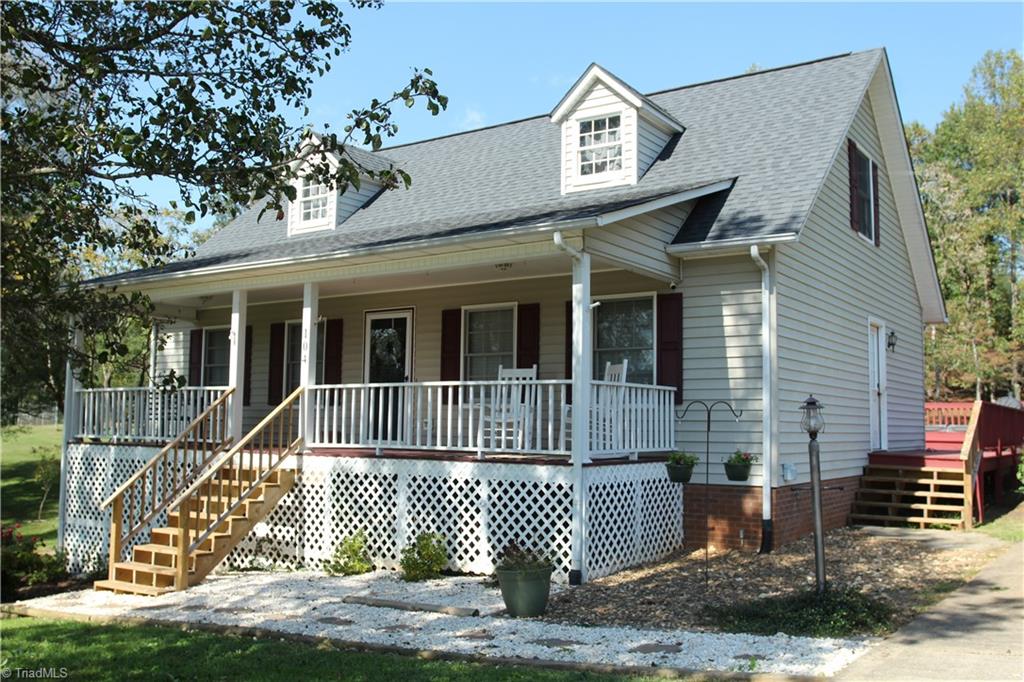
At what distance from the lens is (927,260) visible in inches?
686

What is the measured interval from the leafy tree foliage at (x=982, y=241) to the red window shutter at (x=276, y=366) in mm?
24405

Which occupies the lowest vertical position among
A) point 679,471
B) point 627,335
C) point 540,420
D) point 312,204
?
point 679,471

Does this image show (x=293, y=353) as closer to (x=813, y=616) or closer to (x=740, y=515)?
(x=740, y=515)

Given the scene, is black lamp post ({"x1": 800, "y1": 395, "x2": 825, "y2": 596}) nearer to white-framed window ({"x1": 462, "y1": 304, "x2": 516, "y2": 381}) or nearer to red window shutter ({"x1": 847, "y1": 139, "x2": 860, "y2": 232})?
white-framed window ({"x1": 462, "y1": 304, "x2": 516, "y2": 381})

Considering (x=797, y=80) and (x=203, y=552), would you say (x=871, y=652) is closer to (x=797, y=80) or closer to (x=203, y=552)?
(x=203, y=552)

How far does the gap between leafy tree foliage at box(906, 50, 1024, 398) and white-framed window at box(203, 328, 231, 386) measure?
24975 mm

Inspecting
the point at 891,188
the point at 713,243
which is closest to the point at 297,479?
the point at 713,243

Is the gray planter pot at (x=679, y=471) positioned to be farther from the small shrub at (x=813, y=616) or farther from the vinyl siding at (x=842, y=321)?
the small shrub at (x=813, y=616)

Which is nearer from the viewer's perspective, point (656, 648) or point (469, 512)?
point (656, 648)

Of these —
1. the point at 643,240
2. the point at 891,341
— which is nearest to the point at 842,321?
the point at 891,341

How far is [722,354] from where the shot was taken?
1175cm

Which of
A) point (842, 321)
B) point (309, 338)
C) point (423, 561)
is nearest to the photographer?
point (423, 561)

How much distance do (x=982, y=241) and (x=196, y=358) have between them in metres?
30.3

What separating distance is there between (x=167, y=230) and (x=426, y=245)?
2202 centimetres
